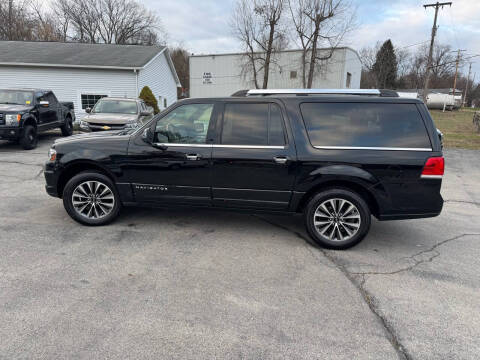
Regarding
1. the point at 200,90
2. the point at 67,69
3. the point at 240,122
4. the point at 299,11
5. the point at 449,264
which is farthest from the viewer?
the point at 200,90

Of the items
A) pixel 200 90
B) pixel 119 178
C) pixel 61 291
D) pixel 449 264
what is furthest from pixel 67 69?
pixel 449 264

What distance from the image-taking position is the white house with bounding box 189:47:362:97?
90.8ft

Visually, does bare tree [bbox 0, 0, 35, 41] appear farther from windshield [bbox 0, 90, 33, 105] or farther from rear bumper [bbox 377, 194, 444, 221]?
rear bumper [bbox 377, 194, 444, 221]

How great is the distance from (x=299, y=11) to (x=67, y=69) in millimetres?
17002

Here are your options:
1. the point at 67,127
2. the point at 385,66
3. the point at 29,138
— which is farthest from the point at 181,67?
the point at 29,138

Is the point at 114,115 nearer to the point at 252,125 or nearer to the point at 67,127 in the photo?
the point at 67,127

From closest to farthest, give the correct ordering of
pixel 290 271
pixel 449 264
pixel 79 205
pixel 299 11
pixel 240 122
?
pixel 290 271, pixel 449 264, pixel 240 122, pixel 79 205, pixel 299 11

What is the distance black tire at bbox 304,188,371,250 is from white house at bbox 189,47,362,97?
979 inches

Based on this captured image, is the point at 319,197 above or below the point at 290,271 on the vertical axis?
above

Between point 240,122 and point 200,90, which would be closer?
point 240,122

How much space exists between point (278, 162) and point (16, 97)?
34.7 ft

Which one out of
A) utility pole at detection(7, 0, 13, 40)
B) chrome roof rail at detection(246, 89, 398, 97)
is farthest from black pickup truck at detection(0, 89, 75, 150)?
A: utility pole at detection(7, 0, 13, 40)

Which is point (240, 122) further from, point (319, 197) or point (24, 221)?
point (24, 221)

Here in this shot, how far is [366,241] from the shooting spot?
176 inches
